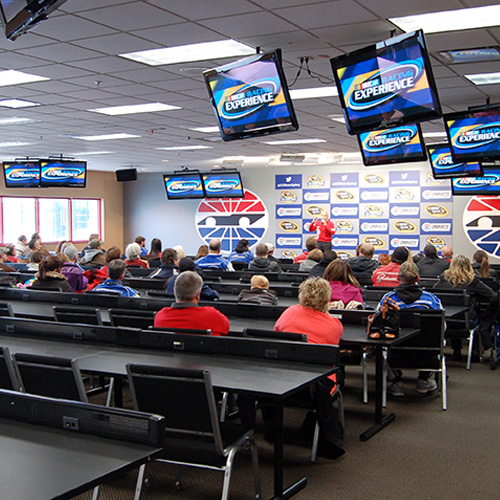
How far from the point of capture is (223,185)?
14234 mm

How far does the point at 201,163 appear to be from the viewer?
1608 cm

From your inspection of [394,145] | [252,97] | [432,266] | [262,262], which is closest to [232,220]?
[262,262]

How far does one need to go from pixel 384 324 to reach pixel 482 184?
676cm

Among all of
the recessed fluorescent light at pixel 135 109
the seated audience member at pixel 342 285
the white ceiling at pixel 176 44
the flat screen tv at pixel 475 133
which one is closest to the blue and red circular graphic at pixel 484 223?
the white ceiling at pixel 176 44

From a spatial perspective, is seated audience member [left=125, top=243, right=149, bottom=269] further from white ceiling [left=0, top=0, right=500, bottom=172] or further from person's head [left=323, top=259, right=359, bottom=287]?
person's head [left=323, top=259, right=359, bottom=287]

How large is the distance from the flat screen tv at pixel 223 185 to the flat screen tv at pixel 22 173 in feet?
12.4

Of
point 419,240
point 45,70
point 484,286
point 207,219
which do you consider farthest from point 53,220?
point 484,286

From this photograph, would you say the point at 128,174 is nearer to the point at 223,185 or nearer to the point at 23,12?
the point at 223,185

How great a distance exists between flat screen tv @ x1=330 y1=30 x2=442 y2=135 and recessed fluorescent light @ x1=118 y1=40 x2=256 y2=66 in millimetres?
1173

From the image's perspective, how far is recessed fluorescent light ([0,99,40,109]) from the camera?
7.79 metres

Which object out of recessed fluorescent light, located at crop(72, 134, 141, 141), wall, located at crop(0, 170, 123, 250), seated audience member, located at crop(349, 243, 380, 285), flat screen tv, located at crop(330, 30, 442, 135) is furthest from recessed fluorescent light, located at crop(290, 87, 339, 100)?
wall, located at crop(0, 170, 123, 250)

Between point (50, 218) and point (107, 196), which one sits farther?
point (107, 196)

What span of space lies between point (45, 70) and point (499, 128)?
4.73 metres

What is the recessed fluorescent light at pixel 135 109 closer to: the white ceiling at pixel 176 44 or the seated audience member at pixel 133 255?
the white ceiling at pixel 176 44
